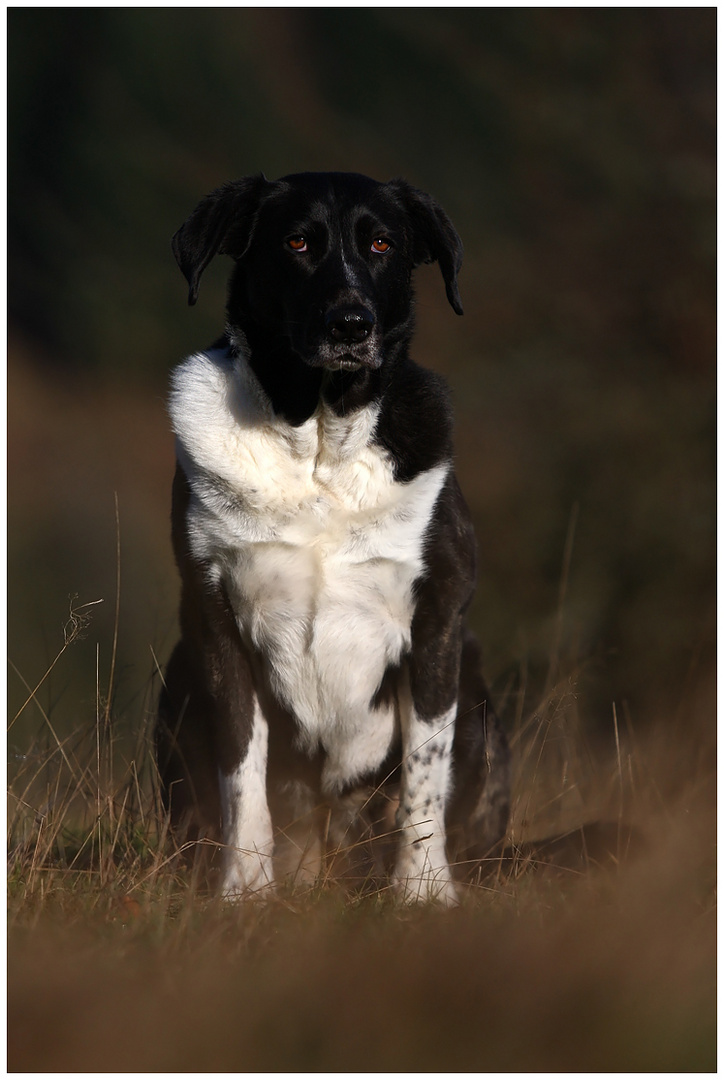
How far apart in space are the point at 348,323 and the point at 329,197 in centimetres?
42

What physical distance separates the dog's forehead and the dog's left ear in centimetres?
8

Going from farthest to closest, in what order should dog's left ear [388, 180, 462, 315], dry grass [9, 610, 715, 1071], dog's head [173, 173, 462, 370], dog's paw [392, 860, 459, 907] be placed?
dog's left ear [388, 180, 462, 315], dog's head [173, 173, 462, 370], dog's paw [392, 860, 459, 907], dry grass [9, 610, 715, 1071]

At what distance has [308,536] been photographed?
270 centimetres

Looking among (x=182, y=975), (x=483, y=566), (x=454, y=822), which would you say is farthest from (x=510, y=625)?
(x=182, y=975)

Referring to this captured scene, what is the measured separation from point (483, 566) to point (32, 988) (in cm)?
598

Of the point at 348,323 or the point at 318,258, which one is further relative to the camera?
the point at 318,258

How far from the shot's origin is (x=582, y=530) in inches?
252

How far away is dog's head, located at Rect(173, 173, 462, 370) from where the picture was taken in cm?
262

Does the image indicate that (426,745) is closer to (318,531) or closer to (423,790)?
(423,790)

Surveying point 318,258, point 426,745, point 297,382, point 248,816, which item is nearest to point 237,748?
point 248,816

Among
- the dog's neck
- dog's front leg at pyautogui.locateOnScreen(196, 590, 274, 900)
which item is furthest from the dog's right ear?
dog's front leg at pyautogui.locateOnScreen(196, 590, 274, 900)

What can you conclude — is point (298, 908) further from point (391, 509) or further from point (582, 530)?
point (582, 530)

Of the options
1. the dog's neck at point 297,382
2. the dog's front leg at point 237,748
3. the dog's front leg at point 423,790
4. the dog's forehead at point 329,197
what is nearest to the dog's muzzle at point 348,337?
the dog's neck at point 297,382

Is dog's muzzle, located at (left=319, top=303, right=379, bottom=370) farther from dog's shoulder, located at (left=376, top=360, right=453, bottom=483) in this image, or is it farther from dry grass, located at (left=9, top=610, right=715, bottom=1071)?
dry grass, located at (left=9, top=610, right=715, bottom=1071)
